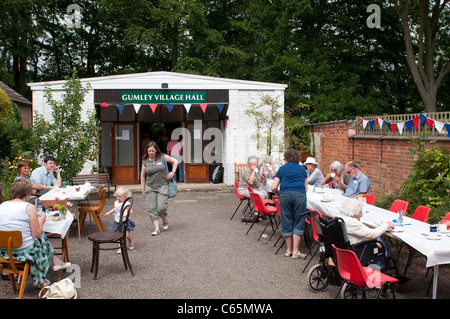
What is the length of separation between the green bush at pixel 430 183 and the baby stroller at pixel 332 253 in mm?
2740

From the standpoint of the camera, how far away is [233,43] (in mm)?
27844

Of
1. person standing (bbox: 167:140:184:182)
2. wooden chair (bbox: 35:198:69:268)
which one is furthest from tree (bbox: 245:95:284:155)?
wooden chair (bbox: 35:198:69:268)

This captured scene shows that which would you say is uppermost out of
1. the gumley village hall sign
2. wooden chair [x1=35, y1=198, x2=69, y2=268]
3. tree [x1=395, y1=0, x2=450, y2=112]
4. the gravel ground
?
tree [x1=395, y1=0, x2=450, y2=112]

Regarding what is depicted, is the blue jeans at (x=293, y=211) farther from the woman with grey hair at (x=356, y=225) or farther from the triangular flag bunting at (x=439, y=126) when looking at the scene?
the triangular flag bunting at (x=439, y=126)

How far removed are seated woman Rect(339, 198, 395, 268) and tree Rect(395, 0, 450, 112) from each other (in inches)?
584

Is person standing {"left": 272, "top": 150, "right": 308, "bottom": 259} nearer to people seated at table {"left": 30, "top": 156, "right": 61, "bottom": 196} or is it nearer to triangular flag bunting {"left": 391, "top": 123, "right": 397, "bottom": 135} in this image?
people seated at table {"left": 30, "top": 156, "right": 61, "bottom": 196}

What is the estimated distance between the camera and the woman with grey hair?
4.99m

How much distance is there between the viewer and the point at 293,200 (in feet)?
22.2

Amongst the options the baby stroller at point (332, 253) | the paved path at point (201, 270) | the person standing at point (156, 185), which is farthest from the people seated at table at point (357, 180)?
the person standing at point (156, 185)

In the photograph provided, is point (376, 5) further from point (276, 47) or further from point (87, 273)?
point (87, 273)

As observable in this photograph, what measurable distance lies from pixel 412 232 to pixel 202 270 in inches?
109

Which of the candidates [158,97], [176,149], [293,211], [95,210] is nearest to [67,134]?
[158,97]

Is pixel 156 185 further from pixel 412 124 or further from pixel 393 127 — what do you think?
pixel 393 127
